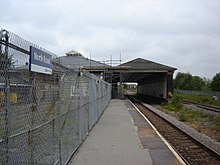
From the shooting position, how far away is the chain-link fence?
3.83 meters

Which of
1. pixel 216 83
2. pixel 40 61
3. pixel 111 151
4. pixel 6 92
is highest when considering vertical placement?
pixel 216 83

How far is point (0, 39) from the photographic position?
137 inches

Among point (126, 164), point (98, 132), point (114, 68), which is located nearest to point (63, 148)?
point (126, 164)

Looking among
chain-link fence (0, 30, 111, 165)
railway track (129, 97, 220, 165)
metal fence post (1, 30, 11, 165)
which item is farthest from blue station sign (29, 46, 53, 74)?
railway track (129, 97, 220, 165)

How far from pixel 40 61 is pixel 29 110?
0.78 meters

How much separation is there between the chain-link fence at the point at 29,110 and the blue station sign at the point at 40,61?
0.08m

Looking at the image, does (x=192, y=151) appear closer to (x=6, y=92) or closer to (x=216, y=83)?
(x=6, y=92)

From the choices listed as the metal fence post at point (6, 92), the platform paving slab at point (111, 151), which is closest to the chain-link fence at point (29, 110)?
the metal fence post at point (6, 92)

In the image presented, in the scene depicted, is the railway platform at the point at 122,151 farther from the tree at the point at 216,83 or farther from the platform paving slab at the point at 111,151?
the tree at the point at 216,83

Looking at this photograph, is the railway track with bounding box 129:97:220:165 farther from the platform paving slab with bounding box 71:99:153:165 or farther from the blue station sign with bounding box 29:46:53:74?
the blue station sign with bounding box 29:46:53:74

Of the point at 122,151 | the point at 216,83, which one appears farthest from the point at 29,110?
the point at 216,83

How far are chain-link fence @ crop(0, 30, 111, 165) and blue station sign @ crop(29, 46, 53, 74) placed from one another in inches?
3.0

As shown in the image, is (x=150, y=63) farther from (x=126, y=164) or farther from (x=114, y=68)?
(x=126, y=164)

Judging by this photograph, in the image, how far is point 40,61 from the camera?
4973mm
